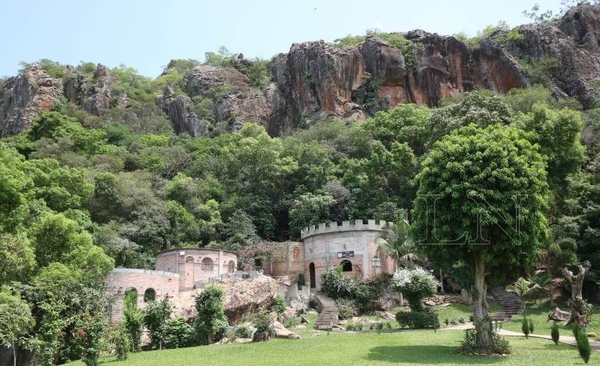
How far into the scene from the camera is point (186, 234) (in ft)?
143

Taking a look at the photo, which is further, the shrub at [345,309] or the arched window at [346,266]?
the arched window at [346,266]

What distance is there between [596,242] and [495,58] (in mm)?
40138

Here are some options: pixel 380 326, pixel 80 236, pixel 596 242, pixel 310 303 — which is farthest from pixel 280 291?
pixel 596 242

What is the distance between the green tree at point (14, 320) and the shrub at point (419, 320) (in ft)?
52.6

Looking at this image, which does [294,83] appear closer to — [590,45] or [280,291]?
[590,45]

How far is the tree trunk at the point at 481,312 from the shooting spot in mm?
19312

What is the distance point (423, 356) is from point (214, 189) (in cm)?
3337

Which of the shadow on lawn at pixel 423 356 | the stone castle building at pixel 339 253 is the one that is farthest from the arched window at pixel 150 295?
the shadow on lawn at pixel 423 356


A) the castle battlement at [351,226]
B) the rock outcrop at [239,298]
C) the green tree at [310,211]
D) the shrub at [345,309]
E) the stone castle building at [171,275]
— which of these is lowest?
the shrub at [345,309]

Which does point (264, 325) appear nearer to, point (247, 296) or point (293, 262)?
point (247, 296)

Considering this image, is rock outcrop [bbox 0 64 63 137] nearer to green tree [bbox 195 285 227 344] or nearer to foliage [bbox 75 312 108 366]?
green tree [bbox 195 285 227 344]

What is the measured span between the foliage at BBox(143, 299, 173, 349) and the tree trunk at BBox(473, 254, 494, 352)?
13505 mm

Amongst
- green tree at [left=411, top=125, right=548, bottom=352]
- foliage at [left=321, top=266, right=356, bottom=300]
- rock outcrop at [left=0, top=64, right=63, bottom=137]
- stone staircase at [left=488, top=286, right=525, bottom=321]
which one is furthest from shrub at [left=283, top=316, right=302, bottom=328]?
rock outcrop at [left=0, top=64, right=63, bottom=137]

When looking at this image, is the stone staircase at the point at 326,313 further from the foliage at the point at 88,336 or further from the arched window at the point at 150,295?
the foliage at the point at 88,336
